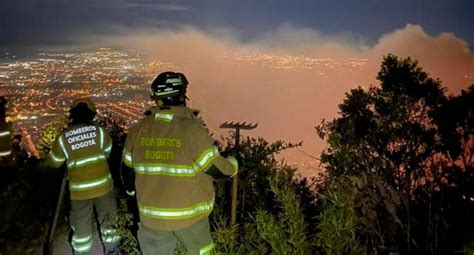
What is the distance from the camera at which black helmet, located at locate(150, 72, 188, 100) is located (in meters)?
3.70

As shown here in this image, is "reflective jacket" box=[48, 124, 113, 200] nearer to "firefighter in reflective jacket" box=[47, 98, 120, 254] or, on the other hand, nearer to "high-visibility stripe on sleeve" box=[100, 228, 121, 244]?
"firefighter in reflective jacket" box=[47, 98, 120, 254]

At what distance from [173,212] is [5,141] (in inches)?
200

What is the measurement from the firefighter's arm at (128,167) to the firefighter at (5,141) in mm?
4451

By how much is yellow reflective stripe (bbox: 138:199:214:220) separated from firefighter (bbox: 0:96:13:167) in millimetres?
4801

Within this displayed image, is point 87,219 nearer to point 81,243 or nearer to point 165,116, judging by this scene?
point 81,243

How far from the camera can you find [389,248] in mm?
4059

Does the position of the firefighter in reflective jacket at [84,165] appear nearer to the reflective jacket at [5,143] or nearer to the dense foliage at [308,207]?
the dense foliage at [308,207]

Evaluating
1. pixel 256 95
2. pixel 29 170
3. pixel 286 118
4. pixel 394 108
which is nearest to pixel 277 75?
pixel 256 95

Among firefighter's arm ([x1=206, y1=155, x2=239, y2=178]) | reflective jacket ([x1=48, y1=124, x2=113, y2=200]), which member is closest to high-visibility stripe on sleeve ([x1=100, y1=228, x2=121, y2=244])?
reflective jacket ([x1=48, y1=124, x2=113, y2=200])

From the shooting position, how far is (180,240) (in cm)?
386

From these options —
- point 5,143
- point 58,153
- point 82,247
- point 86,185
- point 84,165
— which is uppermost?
point 58,153

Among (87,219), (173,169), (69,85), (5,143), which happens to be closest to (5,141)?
(5,143)

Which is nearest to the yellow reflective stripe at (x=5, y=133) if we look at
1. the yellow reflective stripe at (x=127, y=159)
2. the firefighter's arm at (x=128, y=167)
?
the firefighter's arm at (x=128, y=167)

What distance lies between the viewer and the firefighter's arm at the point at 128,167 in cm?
388
